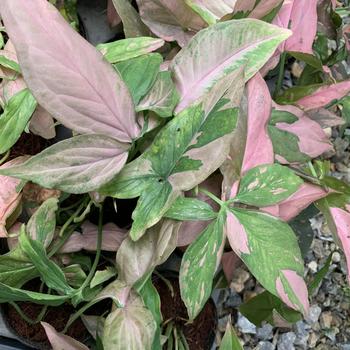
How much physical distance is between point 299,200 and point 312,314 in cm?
59

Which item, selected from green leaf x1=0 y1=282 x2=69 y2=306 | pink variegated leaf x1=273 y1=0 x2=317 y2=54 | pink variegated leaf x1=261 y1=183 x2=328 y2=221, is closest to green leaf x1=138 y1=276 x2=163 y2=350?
green leaf x1=0 y1=282 x2=69 y2=306

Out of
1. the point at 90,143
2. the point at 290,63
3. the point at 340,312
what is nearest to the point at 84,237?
the point at 90,143

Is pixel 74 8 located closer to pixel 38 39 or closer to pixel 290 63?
pixel 38 39

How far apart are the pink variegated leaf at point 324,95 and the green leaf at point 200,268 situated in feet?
1.00

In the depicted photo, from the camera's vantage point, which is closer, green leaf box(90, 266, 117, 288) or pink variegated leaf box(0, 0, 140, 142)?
pink variegated leaf box(0, 0, 140, 142)

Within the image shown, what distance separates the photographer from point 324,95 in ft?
2.82

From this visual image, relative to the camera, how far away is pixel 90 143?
0.61 metres

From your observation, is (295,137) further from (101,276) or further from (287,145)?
(101,276)

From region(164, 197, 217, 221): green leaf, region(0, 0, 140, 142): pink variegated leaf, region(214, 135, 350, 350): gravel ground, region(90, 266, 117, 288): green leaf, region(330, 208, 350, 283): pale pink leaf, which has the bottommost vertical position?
region(214, 135, 350, 350): gravel ground

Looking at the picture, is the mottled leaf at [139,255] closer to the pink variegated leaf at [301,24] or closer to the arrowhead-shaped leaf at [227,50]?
the arrowhead-shaped leaf at [227,50]

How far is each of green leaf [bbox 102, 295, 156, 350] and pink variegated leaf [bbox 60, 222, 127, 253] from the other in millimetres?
138

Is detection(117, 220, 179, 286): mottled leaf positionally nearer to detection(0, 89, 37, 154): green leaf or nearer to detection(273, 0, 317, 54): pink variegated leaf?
detection(0, 89, 37, 154): green leaf

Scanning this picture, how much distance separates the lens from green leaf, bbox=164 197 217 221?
0.66m

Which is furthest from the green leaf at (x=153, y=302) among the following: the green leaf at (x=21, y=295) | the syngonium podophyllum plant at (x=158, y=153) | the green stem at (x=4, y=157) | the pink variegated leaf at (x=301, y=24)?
the pink variegated leaf at (x=301, y=24)
